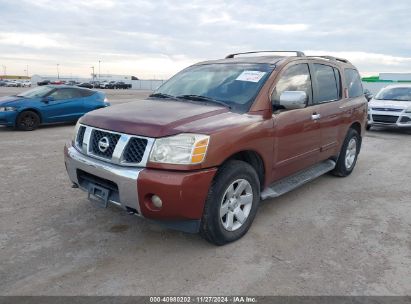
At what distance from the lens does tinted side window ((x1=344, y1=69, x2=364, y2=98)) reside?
597 centimetres

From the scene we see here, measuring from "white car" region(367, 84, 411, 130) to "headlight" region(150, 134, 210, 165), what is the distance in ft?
32.4

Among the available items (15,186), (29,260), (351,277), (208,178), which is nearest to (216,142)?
(208,178)

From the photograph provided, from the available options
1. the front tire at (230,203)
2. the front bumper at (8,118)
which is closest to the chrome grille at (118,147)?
the front tire at (230,203)

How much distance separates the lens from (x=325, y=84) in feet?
17.1

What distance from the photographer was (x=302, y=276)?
3049 mm

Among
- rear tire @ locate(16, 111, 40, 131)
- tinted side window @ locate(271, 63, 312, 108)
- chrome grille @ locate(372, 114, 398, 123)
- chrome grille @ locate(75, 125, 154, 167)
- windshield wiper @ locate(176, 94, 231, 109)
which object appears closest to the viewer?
chrome grille @ locate(75, 125, 154, 167)

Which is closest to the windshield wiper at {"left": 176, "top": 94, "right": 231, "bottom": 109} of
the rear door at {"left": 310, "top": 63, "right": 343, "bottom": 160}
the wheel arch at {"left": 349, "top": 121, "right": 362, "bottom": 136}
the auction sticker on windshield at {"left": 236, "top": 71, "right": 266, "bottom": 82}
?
the auction sticker on windshield at {"left": 236, "top": 71, "right": 266, "bottom": 82}

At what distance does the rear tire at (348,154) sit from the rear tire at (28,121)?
847 centimetres

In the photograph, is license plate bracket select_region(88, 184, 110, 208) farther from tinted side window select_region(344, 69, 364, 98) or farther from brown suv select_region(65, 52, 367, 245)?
tinted side window select_region(344, 69, 364, 98)

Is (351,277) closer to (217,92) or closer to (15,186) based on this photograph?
(217,92)

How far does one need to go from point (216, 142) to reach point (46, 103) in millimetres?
9125

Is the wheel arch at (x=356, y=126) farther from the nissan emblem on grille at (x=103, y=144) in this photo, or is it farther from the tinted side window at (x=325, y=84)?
the nissan emblem on grille at (x=103, y=144)

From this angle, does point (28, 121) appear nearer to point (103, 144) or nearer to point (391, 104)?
point (103, 144)

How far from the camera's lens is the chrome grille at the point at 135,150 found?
3166mm
